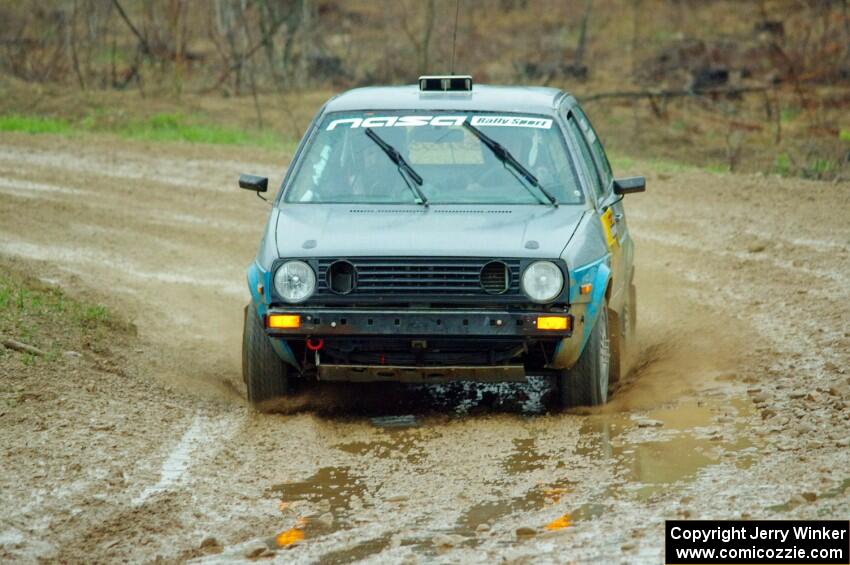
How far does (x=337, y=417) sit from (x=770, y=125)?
16975 millimetres

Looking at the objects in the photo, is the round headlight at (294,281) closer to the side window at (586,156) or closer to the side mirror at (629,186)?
the side window at (586,156)

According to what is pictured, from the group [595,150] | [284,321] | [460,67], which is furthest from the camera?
[460,67]

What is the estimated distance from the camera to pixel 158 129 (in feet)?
67.4

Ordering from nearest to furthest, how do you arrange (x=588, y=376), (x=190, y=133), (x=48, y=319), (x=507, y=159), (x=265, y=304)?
(x=265, y=304), (x=588, y=376), (x=507, y=159), (x=48, y=319), (x=190, y=133)

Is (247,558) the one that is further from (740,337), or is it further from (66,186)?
(66,186)

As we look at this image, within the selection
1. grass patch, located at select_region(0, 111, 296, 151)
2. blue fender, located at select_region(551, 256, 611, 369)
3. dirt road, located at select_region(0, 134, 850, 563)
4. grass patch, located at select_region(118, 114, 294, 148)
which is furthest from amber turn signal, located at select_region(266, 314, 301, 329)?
grass patch, located at select_region(118, 114, 294, 148)

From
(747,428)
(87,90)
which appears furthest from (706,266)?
(87,90)

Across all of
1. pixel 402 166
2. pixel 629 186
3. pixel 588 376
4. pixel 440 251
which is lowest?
pixel 588 376

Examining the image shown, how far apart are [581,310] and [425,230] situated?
2.87ft

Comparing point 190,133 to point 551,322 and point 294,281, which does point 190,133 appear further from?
point 551,322

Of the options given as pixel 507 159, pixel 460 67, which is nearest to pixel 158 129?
pixel 460 67

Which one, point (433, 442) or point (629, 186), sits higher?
point (629, 186)

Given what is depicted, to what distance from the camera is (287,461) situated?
21.4 ft

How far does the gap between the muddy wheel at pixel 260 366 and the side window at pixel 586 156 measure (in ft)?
6.67
